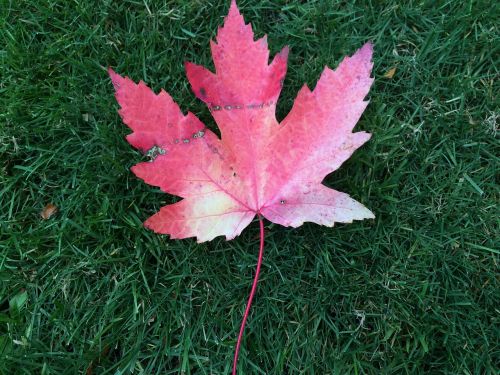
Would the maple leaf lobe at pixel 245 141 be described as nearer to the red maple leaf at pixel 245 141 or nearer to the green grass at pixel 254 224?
the red maple leaf at pixel 245 141

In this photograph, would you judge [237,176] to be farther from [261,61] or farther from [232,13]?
[232,13]

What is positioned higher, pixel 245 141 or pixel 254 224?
pixel 245 141

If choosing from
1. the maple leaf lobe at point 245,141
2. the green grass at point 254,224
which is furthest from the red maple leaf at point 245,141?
the green grass at point 254,224

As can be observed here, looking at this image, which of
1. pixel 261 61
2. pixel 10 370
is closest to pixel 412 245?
pixel 261 61

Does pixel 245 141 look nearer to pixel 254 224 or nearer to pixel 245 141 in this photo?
pixel 245 141

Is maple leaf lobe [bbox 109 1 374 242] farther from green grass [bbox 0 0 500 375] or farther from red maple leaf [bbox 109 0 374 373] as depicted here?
green grass [bbox 0 0 500 375]

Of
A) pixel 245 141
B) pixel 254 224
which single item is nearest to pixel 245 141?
pixel 245 141
